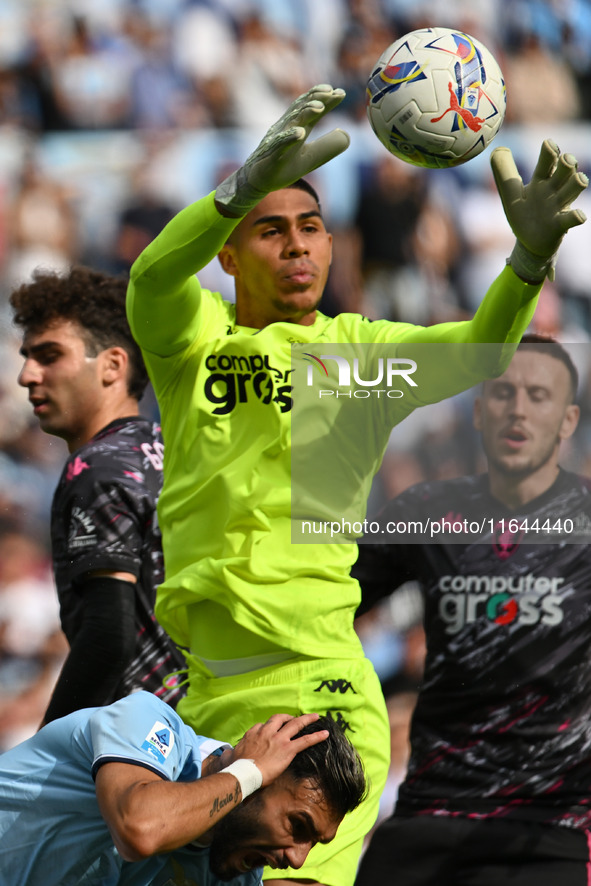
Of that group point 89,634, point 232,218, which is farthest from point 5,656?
point 232,218

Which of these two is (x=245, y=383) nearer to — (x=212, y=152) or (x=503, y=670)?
(x=503, y=670)

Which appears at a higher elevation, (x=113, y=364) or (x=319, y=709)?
(x=113, y=364)

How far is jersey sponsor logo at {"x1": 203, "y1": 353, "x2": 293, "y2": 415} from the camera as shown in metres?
3.49

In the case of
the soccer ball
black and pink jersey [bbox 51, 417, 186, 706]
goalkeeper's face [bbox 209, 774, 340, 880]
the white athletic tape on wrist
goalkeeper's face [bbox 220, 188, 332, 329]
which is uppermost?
the soccer ball

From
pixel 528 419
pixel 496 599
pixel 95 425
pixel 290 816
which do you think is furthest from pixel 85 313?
pixel 290 816

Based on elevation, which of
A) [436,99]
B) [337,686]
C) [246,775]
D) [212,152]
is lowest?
[246,775]

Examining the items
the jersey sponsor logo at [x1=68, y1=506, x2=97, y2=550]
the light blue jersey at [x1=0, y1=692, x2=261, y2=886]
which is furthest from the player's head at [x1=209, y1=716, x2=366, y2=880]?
the jersey sponsor logo at [x1=68, y1=506, x2=97, y2=550]

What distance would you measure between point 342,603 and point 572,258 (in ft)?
14.6

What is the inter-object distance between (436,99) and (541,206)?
60 centimetres

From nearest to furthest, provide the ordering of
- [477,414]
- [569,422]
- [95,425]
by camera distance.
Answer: [95,425] < [569,422] < [477,414]

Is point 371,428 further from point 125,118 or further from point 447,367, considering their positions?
point 125,118

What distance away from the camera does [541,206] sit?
125 inches

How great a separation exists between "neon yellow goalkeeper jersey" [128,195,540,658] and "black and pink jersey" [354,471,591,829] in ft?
3.68

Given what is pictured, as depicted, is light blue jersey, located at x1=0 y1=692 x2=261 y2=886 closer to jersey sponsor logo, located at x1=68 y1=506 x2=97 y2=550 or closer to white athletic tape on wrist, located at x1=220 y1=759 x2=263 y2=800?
white athletic tape on wrist, located at x1=220 y1=759 x2=263 y2=800
